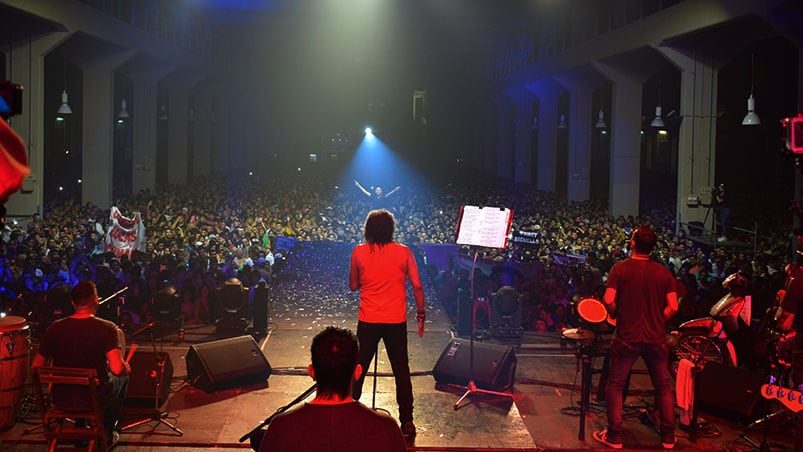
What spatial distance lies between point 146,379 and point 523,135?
119 feet

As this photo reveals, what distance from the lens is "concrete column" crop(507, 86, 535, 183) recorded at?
134 feet

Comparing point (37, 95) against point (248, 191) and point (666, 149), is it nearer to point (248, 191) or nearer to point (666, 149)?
point (248, 191)

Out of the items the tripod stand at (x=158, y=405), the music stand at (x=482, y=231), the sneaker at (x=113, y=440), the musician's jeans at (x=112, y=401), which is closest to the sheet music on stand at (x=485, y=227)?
the music stand at (x=482, y=231)

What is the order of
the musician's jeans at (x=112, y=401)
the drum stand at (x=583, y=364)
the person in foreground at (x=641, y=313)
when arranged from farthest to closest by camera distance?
the drum stand at (x=583, y=364) → the person in foreground at (x=641, y=313) → the musician's jeans at (x=112, y=401)

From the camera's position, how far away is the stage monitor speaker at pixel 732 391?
22.4 ft

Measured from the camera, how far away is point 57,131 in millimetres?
39625

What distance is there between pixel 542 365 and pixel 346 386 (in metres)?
6.80

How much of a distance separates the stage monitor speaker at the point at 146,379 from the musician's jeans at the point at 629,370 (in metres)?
4.26

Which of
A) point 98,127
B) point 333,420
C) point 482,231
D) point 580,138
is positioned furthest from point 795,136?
point 580,138

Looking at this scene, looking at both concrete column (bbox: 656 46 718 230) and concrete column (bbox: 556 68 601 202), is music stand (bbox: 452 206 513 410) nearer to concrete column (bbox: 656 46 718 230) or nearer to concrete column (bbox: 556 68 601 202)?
concrete column (bbox: 656 46 718 230)

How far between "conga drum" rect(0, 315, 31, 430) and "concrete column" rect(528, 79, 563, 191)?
31398 millimetres

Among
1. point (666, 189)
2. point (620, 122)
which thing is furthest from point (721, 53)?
point (666, 189)

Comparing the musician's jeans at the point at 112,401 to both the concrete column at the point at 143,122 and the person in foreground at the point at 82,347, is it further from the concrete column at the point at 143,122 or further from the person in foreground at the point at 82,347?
the concrete column at the point at 143,122

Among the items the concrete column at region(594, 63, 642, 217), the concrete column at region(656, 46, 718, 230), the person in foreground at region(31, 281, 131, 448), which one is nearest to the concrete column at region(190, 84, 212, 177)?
the concrete column at region(594, 63, 642, 217)
